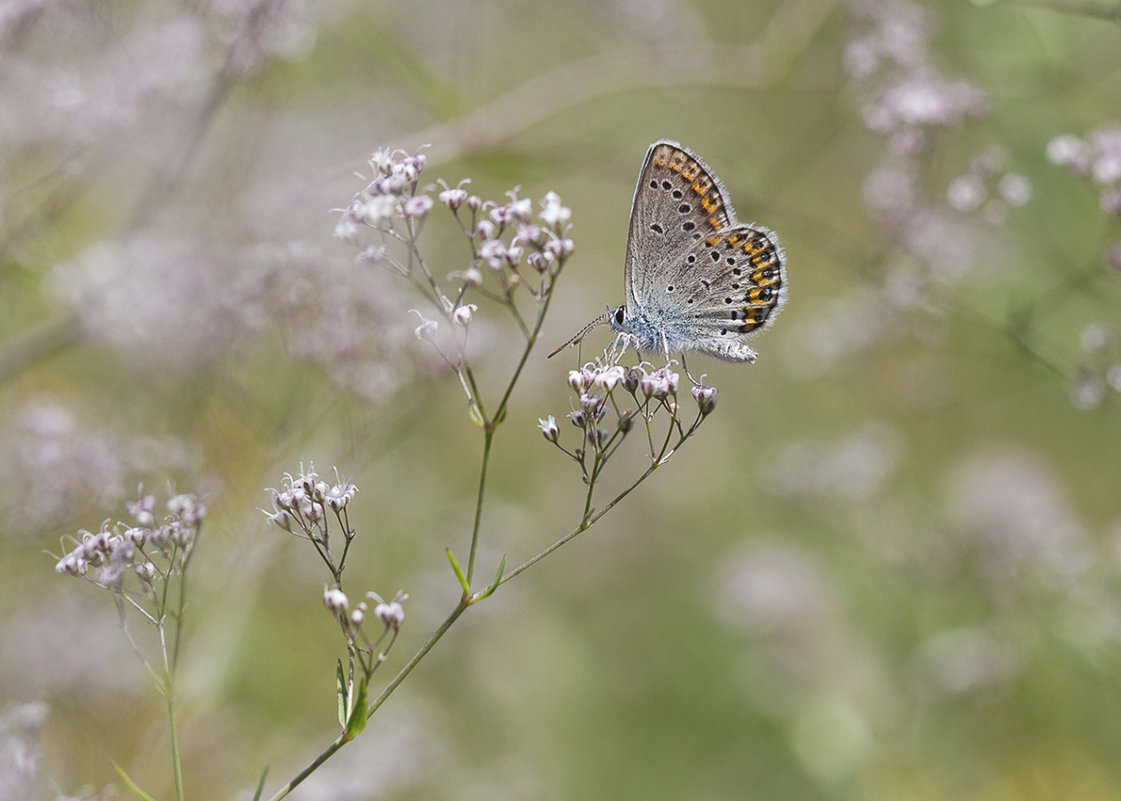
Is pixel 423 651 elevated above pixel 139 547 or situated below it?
below

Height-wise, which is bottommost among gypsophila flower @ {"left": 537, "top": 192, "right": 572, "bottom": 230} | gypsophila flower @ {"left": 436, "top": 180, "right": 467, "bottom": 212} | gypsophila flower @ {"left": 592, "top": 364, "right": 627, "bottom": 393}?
gypsophila flower @ {"left": 592, "top": 364, "right": 627, "bottom": 393}

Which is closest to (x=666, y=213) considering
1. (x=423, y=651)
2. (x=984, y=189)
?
(x=984, y=189)

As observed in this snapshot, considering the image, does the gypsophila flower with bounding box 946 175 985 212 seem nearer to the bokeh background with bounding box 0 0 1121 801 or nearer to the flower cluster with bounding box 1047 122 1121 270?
the bokeh background with bounding box 0 0 1121 801

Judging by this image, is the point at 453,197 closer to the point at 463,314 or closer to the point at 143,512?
the point at 463,314

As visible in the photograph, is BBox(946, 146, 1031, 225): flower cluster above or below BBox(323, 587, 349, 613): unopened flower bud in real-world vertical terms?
above

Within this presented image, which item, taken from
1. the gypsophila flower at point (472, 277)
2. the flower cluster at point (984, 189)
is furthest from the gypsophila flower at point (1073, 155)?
the gypsophila flower at point (472, 277)

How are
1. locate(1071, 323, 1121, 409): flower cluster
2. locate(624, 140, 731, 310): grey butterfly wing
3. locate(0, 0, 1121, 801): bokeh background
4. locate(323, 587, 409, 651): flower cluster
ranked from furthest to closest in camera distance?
1. locate(0, 0, 1121, 801): bokeh background
2. locate(1071, 323, 1121, 409): flower cluster
3. locate(624, 140, 731, 310): grey butterfly wing
4. locate(323, 587, 409, 651): flower cluster

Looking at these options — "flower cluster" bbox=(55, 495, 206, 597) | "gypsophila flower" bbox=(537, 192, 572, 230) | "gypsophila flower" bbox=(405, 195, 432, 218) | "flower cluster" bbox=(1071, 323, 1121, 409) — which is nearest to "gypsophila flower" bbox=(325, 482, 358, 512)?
"flower cluster" bbox=(55, 495, 206, 597)

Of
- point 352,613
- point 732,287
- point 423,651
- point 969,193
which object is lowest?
point 423,651
